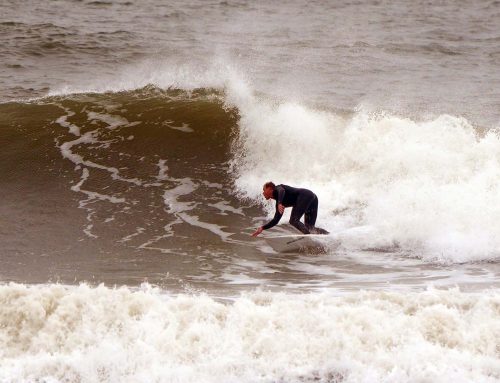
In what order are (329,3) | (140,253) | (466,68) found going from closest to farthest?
1. (140,253)
2. (466,68)
3. (329,3)

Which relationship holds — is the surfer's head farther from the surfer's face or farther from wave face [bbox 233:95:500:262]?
wave face [bbox 233:95:500:262]

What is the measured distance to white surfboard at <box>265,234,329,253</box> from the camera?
9.74m

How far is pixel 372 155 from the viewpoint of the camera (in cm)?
1262

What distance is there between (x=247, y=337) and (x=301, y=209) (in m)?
3.84

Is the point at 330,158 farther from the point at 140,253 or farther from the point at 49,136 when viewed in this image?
the point at 49,136

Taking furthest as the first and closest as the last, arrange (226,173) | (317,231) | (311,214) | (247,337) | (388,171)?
(226,173) < (388,171) < (311,214) < (317,231) < (247,337)

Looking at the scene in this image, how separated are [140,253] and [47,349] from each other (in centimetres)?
325

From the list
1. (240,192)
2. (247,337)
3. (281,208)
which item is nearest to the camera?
(247,337)

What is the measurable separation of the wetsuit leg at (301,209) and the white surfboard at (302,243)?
0.13 m

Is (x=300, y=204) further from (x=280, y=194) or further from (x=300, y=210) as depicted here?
(x=280, y=194)

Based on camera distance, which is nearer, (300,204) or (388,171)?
(300,204)

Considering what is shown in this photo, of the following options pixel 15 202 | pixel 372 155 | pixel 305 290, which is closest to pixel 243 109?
pixel 372 155

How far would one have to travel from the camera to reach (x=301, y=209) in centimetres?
1002

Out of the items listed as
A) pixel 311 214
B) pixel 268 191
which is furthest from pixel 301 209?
pixel 268 191
